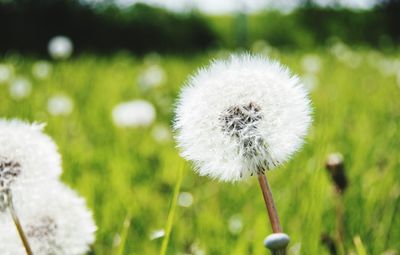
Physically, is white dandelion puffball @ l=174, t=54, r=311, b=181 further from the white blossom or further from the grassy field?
the white blossom

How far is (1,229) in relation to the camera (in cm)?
95

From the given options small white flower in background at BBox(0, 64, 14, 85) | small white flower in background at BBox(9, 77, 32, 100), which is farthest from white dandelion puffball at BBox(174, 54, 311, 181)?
small white flower in background at BBox(0, 64, 14, 85)

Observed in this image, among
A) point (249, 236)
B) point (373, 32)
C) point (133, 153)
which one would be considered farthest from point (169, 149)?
point (373, 32)

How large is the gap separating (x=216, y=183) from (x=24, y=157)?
47.0 inches

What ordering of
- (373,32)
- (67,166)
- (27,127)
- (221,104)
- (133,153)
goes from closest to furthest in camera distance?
(221,104), (27,127), (67,166), (133,153), (373,32)

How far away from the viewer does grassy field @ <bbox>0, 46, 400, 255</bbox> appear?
1.41m

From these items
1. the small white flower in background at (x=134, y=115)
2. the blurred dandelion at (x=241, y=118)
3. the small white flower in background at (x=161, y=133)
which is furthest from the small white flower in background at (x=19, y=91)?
the blurred dandelion at (x=241, y=118)

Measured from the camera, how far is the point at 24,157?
34.0 inches

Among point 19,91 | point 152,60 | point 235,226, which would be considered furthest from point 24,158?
point 152,60

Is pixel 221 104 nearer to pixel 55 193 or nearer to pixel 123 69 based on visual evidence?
pixel 55 193

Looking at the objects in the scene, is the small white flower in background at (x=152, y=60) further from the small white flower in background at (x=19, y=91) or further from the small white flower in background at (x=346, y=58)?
the small white flower in background at (x=19, y=91)

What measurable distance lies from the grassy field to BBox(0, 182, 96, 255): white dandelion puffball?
7 centimetres

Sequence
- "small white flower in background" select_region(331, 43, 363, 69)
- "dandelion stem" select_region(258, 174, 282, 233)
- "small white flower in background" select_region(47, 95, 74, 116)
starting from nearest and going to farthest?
1. "dandelion stem" select_region(258, 174, 282, 233)
2. "small white flower in background" select_region(47, 95, 74, 116)
3. "small white flower in background" select_region(331, 43, 363, 69)

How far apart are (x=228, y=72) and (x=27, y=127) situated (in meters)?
0.32
